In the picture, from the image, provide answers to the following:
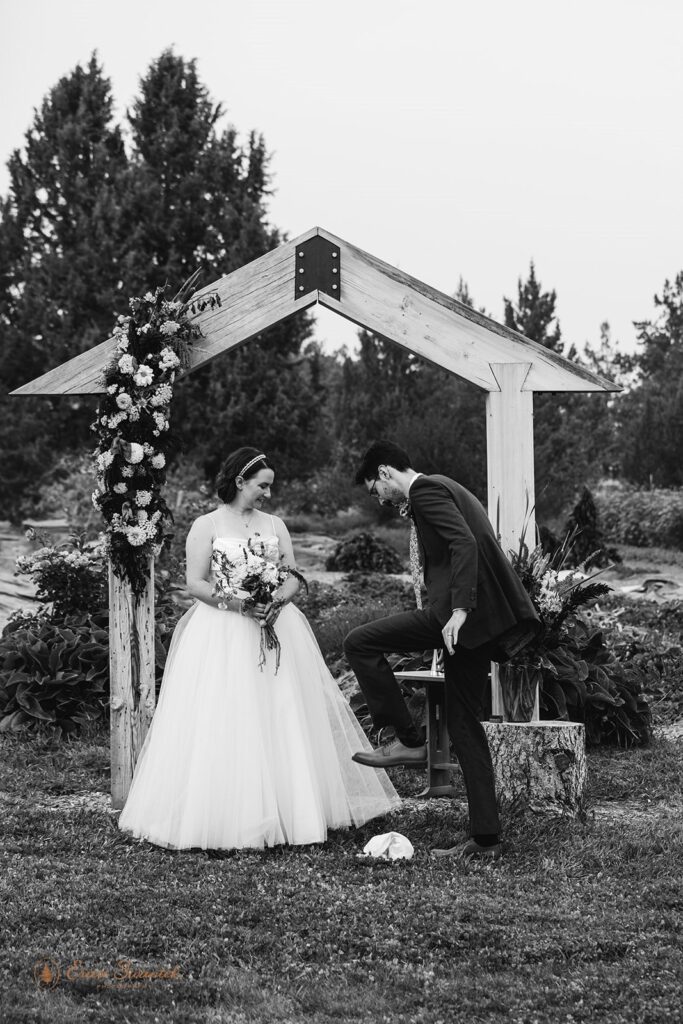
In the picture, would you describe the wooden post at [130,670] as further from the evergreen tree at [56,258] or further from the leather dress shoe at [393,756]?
the evergreen tree at [56,258]

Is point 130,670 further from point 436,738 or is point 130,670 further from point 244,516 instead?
point 436,738

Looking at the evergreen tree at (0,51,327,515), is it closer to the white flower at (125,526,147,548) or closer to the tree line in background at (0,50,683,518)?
the tree line in background at (0,50,683,518)

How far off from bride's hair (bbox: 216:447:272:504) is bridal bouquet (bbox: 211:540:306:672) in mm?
370

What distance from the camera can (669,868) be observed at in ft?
16.5

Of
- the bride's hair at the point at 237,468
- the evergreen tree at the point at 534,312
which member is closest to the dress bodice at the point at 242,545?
the bride's hair at the point at 237,468

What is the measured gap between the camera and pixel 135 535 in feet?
20.9

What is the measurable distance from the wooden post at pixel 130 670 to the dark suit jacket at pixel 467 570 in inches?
79.8

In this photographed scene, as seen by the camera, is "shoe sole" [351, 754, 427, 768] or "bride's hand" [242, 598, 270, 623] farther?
"bride's hand" [242, 598, 270, 623]

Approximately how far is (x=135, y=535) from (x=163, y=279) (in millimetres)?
19431

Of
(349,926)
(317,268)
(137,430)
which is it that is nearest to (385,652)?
(349,926)

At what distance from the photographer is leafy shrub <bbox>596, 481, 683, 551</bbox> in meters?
24.5

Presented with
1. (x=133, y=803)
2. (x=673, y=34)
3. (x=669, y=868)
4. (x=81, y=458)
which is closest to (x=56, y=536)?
(x=81, y=458)

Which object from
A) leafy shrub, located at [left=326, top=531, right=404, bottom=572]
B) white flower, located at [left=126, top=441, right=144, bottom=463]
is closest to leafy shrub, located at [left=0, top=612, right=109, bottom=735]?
white flower, located at [left=126, top=441, right=144, bottom=463]

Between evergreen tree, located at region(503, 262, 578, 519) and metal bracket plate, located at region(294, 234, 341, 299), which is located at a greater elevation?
evergreen tree, located at region(503, 262, 578, 519)
